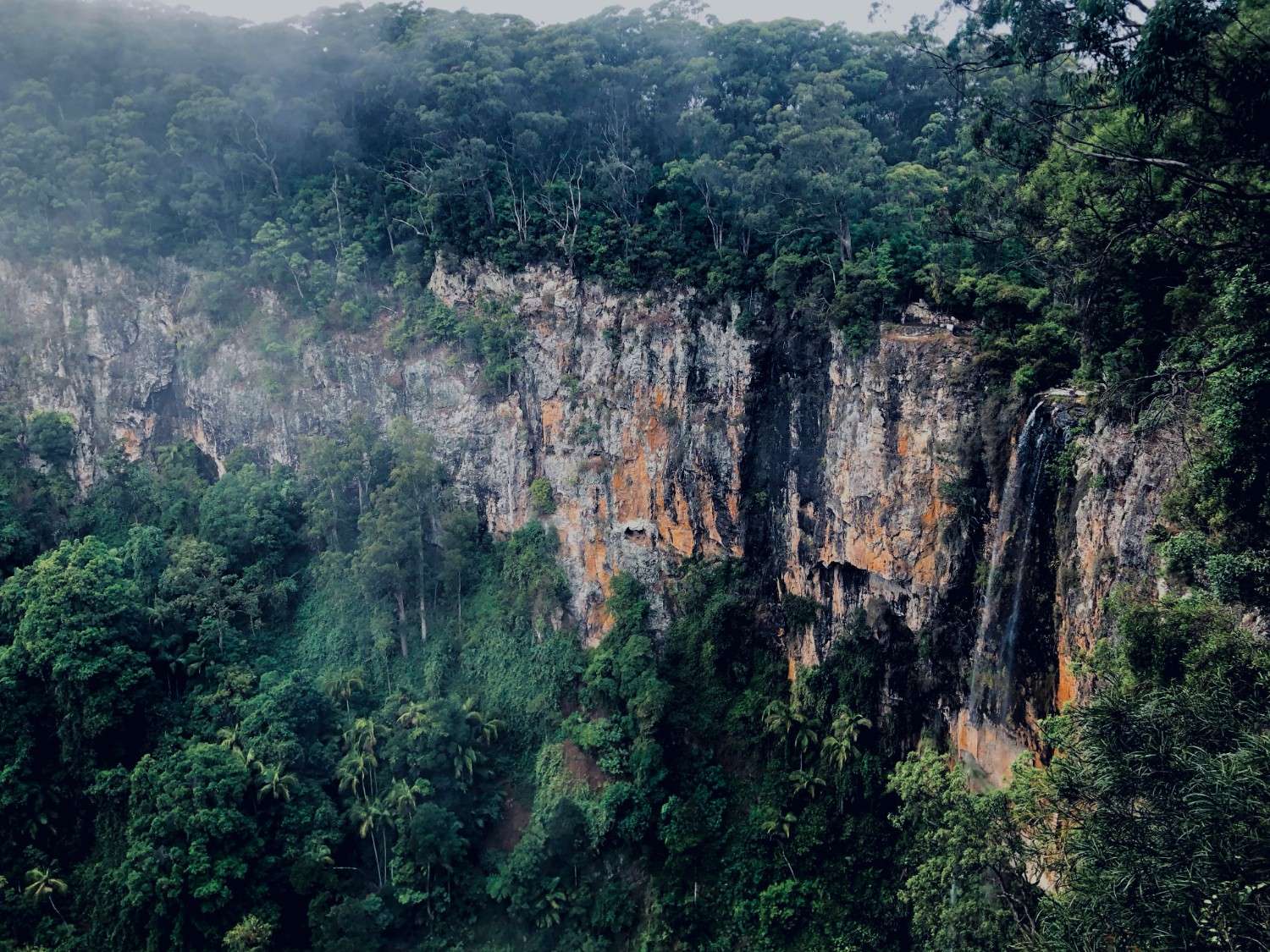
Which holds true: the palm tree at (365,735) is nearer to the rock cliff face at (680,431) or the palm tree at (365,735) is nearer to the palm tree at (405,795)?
the palm tree at (405,795)

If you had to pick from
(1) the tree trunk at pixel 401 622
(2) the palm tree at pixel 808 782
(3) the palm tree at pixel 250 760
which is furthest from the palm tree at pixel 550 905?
(1) the tree trunk at pixel 401 622

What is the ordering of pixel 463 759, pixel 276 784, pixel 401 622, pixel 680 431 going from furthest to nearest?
pixel 401 622 < pixel 680 431 < pixel 463 759 < pixel 276 784

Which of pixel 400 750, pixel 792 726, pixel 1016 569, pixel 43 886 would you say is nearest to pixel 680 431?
pixel 792 726

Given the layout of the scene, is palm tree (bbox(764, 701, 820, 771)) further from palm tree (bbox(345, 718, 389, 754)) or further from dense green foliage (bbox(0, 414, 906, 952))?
palm tree (bbox(345, 718, 389, 754))

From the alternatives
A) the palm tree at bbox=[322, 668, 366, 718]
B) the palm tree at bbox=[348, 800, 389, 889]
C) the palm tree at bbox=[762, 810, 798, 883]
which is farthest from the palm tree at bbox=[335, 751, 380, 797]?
the palm tree at bbox=[762, 810, 798, 883]

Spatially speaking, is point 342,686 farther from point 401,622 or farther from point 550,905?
point 550,905

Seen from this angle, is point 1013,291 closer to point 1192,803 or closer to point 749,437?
point 749,437
